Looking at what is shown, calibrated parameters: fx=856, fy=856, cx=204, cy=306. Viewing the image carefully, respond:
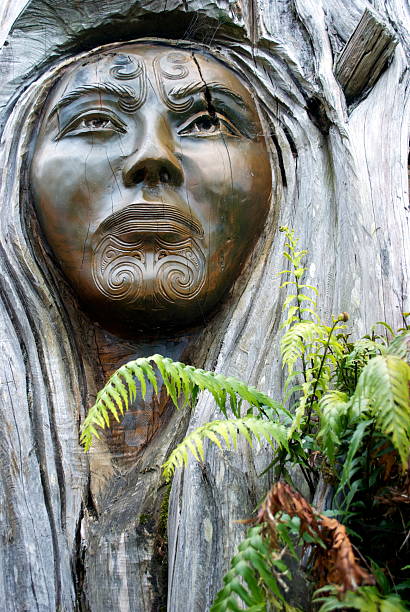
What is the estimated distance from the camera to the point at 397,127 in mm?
3264

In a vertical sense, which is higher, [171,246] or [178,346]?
[171,246]

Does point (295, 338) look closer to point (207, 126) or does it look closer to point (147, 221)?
point (147, 221)

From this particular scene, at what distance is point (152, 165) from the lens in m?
3.03

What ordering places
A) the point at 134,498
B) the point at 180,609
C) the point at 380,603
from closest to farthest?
the point at 380,603 < the point at 180,609 < the point at 134,498

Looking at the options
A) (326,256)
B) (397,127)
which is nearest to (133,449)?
(326,256)

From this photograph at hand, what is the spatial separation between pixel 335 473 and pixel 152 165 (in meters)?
1.40

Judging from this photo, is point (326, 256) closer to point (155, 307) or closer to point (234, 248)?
point (234, 248)

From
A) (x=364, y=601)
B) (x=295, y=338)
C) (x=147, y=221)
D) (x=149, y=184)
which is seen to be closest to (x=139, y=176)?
(x=149, y=184)

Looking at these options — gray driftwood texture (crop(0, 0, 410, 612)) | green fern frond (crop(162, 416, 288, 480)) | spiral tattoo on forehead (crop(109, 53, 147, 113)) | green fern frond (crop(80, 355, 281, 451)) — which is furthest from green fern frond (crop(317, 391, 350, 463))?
spiral tattoo on forehead (crop(109, 53, 147, 113))

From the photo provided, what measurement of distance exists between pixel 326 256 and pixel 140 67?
1.05 m

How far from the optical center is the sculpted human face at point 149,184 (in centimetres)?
302

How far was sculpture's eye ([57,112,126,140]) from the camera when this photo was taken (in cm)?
318

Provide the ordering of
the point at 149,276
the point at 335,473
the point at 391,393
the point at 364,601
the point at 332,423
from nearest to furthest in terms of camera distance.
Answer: the point at 364,601 < the point at 391,393 < the point at 332,423 < the point at 335,473 < the point at 149,276

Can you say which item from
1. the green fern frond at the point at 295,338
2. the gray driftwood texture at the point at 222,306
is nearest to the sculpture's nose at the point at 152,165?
the gray driftwood texture at the point at 222,306
